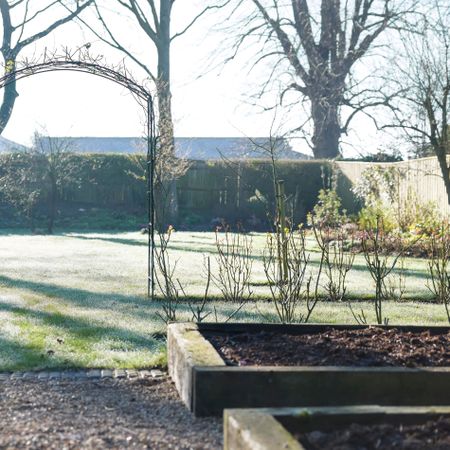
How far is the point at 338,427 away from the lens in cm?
344

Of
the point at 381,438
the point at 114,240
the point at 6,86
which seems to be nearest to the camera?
the point at 381,438

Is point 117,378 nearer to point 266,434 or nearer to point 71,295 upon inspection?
point 266,434

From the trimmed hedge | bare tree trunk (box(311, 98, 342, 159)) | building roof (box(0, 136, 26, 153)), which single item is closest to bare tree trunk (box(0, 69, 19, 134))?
building roof (box(0, 136, 26, 153))

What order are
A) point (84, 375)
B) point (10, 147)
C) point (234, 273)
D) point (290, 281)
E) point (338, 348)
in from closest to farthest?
1. point (338, 348)
2. point (84, 375)
3. point (290, 281)
4. point (234, 273)
5. point (10, 147)

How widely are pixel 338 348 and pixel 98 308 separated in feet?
13.3

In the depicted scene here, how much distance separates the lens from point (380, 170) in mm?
21188

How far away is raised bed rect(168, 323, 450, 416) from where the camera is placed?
465 centimetres

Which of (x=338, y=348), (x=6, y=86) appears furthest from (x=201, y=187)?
(x=338, y=348)

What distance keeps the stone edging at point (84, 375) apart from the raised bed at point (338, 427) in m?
2.43

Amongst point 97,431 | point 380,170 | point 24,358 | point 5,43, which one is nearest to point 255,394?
point 97,431

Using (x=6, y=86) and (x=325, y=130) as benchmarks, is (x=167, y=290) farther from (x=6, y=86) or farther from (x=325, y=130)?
(x=325, y=130)

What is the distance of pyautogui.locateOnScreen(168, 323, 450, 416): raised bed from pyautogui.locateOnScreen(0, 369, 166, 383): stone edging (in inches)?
44.5

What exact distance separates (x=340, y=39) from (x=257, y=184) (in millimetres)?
5596

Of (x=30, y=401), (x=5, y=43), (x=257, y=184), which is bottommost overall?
(x=30, y=401)
